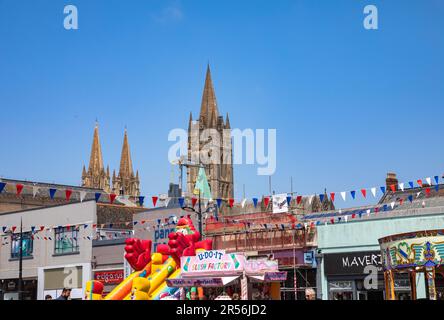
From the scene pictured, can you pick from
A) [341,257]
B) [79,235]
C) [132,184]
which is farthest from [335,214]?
[132,184]

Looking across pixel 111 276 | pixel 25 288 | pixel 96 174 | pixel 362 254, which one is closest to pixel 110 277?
pixel 111 276

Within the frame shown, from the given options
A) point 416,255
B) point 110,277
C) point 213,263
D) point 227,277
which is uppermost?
point 416,255

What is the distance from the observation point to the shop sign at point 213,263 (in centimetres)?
2353

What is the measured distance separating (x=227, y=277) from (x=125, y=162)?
152863mm

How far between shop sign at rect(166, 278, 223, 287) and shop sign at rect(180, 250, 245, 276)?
0.33 meters

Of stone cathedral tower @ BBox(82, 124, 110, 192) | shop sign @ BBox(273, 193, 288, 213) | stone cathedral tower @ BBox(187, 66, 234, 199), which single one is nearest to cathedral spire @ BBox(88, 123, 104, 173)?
stone cathedral tower @ BBox(82, 124, 110, 192)

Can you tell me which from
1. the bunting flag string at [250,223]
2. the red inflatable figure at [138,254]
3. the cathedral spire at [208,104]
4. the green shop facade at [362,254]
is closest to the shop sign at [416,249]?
the red inflatable figure at [138,254]

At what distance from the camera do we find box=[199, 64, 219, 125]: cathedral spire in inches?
6097

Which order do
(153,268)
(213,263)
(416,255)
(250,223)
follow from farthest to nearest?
(250,223) → (153,268) → (213,263) → (416,255)

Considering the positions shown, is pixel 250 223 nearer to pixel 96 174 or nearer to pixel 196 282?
pixel 196 282

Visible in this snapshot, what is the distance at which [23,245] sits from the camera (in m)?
52.2
